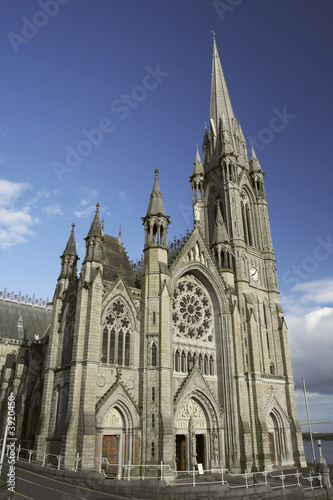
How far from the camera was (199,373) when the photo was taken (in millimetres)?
32688

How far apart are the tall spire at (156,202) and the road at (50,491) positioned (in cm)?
2211

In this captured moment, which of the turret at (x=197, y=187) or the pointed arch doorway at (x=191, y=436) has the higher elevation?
the turret at (x=197, y=187)

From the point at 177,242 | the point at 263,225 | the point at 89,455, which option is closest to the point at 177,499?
the point at 89,455

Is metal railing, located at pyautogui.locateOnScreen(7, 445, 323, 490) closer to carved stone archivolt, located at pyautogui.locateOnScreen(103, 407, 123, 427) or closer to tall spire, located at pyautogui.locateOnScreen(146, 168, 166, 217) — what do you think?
carved stone archivolt, located at pyautogui.locateOnScreen(103, 407, 123, 427)

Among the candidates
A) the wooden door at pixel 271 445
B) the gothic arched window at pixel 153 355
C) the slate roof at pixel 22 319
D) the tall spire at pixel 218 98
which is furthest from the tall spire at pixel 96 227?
the tall spire at pixel 218 98

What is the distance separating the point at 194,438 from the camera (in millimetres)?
30391

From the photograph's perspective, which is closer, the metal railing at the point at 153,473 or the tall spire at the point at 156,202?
the metal railing at the point at 153,473

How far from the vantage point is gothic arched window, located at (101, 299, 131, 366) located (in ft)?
95.6

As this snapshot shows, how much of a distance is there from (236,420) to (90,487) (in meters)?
16.5

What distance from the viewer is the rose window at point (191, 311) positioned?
34.5 metres

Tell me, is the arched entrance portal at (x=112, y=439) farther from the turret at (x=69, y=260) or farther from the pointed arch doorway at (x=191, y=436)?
the turret at (x=69, y=260)

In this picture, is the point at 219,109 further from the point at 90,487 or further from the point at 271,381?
the point at 90,487

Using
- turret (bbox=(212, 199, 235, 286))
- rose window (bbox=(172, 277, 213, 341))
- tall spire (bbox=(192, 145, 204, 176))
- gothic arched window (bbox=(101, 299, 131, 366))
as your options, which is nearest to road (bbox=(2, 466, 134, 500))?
gothic arched window (bbox=(101, 299, 131, 366))

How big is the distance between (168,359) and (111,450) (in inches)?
296
